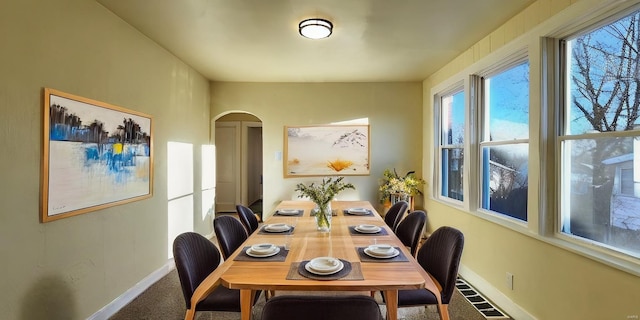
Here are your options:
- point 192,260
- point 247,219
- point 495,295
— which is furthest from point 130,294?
point 495,295

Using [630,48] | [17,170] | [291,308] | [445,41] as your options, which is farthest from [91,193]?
[630,48]

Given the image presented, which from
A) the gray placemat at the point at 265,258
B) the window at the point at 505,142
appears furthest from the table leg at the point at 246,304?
the window at the point at 505,142

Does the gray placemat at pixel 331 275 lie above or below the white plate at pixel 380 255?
below

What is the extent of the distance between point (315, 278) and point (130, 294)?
2214 mm

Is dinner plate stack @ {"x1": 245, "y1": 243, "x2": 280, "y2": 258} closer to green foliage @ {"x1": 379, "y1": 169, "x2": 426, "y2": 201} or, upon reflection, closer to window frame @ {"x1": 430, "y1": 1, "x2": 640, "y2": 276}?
window frame @ {"x1": 430, "y1": 1, "x2": 640, "y2": 276}

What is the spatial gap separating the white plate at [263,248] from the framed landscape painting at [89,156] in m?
1.33

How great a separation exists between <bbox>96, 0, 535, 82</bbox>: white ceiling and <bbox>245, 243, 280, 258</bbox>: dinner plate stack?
5.85ft

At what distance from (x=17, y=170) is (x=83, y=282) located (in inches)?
38.3

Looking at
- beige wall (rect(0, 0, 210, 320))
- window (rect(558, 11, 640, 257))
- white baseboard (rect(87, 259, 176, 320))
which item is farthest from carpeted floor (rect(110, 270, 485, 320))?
window (rect(558, 11, 640, 257))

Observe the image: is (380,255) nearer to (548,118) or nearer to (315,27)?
(548,118)

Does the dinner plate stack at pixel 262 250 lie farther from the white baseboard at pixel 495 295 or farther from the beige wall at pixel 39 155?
the white baseboard at pixel 495 295

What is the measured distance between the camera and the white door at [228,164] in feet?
22.4

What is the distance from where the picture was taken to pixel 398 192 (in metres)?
4.52

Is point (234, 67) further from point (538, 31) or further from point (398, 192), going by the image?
point (538, 31)
